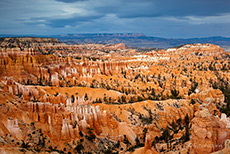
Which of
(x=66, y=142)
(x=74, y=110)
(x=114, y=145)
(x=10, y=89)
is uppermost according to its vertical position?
(x=10, y=89)

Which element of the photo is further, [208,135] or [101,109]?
[101,109]

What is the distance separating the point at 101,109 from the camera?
44156 millimetres

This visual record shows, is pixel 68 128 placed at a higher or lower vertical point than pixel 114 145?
higher

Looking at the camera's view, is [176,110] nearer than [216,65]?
Yes

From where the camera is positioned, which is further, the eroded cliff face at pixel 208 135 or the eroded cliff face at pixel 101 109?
the eroded cliff face at pixel 101 109

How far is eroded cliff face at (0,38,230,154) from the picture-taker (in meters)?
26.5

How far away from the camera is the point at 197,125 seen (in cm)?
2288

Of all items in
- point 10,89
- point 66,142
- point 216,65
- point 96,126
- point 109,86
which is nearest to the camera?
point 66,142

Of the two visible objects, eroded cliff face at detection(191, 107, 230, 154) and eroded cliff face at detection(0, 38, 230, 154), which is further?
eroded cliff face at detection(0, 38, 230, 154)

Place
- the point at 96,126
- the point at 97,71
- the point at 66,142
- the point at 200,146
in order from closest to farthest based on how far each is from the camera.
Result: the point at 200,146 → the point at 66,142 → the point at 96,126 → the point at 97,71

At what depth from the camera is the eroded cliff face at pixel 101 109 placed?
2650 cm

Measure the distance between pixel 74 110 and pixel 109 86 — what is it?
109 feet

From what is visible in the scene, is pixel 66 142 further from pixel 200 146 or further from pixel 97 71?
pixel 97 71

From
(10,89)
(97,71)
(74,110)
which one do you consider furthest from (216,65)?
(10,89)
